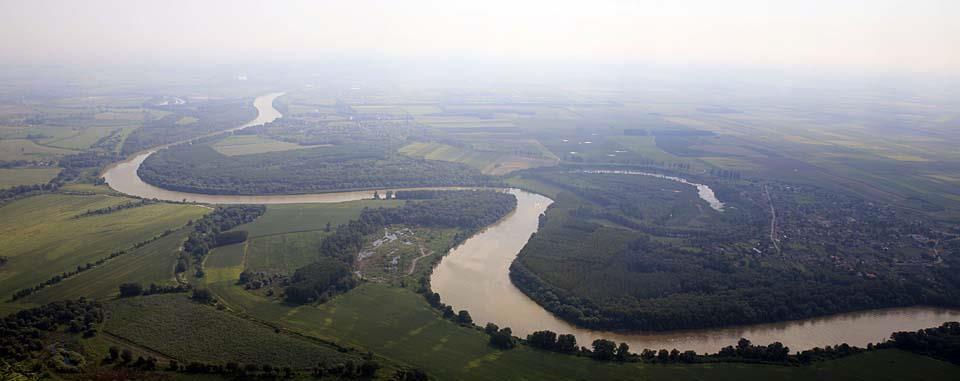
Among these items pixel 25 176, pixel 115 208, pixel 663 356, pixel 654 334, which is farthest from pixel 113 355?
pixel 25 176

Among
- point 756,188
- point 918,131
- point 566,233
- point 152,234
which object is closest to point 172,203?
point 152,234

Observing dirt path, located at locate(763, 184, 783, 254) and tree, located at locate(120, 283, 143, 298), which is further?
dirt path, located at locate(763, 184, 783, 254)

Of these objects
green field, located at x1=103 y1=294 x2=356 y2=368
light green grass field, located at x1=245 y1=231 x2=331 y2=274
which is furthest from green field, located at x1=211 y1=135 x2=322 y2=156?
green field, located at x1=103 y1=294 x2=356 y2=368

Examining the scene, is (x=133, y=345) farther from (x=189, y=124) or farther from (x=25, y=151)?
(x=189, y=124)

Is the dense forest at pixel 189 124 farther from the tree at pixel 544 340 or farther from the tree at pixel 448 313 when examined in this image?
the tree at pixel 544 340

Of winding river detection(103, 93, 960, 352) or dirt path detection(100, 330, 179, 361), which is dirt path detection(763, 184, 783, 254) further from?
dirt path detection(100, 330, 179, 361)

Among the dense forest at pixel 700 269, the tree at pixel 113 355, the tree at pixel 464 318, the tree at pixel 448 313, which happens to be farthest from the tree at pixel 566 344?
the tree at pixel 113 355

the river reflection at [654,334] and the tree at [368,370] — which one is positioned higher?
the river reflection at [654,334]
